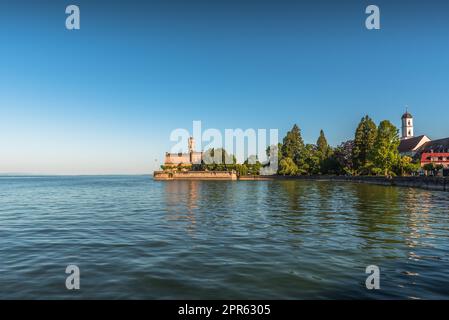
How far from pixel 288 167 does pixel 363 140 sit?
131 ft

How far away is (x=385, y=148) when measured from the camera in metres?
94.3

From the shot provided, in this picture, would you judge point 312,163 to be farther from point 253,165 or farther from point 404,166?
point 404,166

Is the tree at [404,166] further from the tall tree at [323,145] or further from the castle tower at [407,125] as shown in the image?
the castle tower at [407,125]

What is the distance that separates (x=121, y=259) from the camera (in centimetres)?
1419

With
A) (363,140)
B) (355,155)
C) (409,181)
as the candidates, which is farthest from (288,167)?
(409,181)

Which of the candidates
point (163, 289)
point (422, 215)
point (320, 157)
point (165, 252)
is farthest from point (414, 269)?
point (320, 157)

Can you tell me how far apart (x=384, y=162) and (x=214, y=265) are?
92.7 metres

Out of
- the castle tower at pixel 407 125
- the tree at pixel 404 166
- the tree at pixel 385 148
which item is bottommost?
the tree at pixel 404 166

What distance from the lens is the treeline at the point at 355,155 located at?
314 feet

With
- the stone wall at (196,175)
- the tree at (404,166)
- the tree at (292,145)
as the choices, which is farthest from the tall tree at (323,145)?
the tree at (404,166)

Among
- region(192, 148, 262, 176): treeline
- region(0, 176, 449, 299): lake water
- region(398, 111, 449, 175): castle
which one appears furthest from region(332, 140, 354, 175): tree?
region(0, 176, 449, 299): lake water

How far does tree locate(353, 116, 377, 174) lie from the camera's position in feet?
368

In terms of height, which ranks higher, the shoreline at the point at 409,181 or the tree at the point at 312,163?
the tree at the point at 312,163
